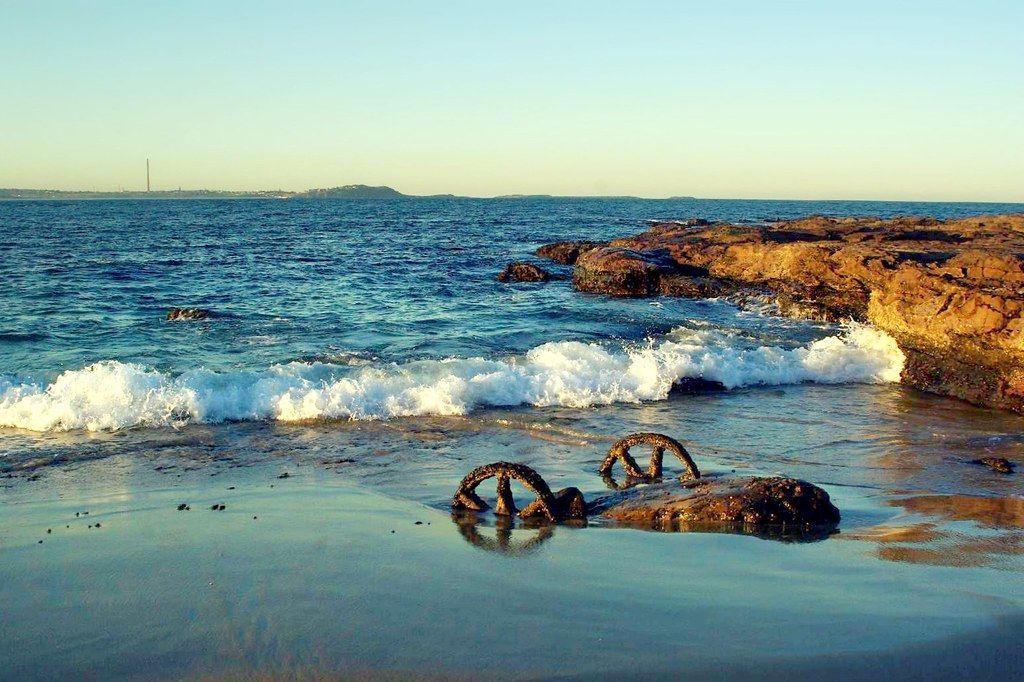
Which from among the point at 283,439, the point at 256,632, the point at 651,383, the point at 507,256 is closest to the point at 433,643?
the point at 256,632

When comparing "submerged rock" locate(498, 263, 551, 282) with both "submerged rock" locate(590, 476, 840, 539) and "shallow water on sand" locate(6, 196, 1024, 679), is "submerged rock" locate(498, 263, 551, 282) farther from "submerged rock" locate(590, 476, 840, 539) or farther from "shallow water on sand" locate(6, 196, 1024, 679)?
"submerged rock" locate(590, 476, 840, 539)

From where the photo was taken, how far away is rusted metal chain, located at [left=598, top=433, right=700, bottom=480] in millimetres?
7531

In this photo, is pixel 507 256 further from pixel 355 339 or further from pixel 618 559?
pixel 618 559

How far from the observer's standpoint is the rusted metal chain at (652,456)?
297 inches

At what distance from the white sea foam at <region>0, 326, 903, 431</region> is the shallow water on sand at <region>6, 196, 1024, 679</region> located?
5 cm

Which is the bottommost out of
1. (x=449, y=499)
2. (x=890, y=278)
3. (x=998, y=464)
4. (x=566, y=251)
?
(x=449, y=499)

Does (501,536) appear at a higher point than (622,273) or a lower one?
lower

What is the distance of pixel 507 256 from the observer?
1512 inches

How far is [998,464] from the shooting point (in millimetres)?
8852

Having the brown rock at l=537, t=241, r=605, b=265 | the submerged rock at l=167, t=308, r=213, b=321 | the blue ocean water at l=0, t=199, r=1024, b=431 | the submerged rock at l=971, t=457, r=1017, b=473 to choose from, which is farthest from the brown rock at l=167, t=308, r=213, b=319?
the brown rock at l=537, t=241, r=605, b=265

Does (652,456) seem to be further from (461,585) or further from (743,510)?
(461,585)

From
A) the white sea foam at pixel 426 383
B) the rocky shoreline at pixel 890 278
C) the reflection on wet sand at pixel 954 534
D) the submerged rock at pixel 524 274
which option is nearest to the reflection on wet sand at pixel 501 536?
the reflection on wet sand at pixel 954 534

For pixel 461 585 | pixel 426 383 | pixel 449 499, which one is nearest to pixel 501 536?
pixel 461 585

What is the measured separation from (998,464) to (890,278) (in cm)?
968
